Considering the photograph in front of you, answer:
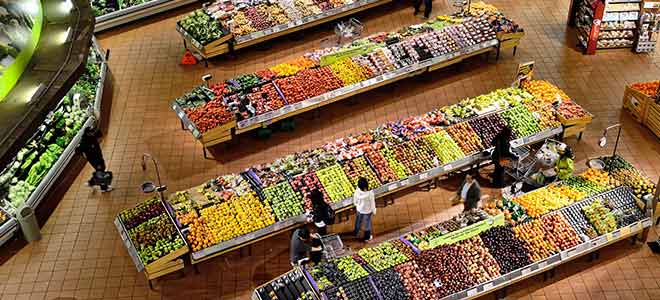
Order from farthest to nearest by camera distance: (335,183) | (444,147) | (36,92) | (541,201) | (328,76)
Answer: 1. (328,76)
2. (444,147)
3. (335,183)
4. (541,201)
5. (36,92)

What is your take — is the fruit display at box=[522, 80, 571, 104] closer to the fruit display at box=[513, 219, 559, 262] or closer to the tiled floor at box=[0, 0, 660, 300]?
the tiled floor at box=[0, 0, 660, 300]

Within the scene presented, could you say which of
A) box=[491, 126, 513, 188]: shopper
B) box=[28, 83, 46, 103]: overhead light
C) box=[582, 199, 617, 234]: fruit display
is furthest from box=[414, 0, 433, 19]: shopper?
box=[28, 83, 46, 103]: overhead light

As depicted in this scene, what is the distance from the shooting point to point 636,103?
14258mm

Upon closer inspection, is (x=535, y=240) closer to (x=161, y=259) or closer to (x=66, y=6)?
(x=161, y=259)

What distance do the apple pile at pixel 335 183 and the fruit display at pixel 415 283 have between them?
74.6 inches

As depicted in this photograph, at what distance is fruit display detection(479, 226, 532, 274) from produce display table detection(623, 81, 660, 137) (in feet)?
15.4

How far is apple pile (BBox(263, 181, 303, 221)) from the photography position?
457 inches

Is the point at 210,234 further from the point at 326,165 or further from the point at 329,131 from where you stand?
the point at 329,131

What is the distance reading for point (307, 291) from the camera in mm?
10164

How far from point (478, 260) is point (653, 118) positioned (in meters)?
5.46

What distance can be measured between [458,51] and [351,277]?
20.9 feet

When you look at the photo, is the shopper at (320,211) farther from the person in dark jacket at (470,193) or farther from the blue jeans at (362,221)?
the person in dark jacket at (470,193)

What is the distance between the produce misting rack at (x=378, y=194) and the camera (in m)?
11.2

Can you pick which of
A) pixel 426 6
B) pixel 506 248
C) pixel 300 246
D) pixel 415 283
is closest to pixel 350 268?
pixel 300 246
